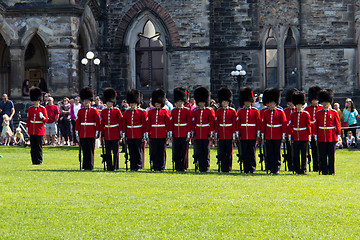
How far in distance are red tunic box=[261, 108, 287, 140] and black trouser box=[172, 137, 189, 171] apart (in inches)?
64.3

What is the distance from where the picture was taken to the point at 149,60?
95.1 feet

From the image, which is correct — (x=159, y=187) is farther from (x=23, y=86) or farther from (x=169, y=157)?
(x=23, y=86)

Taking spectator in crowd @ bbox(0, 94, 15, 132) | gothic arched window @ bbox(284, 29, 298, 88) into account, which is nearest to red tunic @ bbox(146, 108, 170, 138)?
spectator in crowd @ bbox(0, 94, 15, 132)

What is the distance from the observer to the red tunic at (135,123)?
16.7 metres

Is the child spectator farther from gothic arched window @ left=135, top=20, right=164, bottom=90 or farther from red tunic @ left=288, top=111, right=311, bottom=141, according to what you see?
red tunic @ left=288, top=111, right=311, bottom=141

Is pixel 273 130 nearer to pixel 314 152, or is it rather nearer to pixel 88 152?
pixel 314 152

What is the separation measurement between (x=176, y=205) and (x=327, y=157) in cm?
588

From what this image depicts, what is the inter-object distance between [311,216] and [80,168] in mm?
7272

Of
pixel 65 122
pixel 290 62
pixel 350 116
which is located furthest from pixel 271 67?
pixel 65 122

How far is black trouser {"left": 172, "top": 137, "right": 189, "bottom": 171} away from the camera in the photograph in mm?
16672

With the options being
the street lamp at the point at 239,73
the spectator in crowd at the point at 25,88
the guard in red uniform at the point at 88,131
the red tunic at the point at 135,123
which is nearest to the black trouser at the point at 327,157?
the red tunic at the point at 135,123

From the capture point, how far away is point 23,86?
27.7 m

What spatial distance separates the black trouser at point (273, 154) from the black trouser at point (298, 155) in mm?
333

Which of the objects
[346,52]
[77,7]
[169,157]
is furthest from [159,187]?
[346,52]
